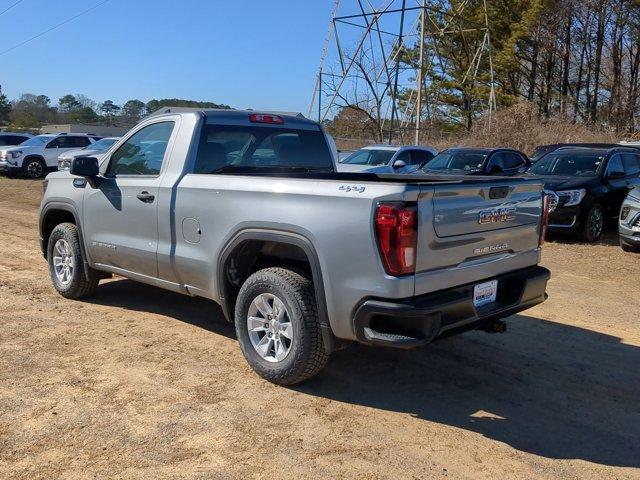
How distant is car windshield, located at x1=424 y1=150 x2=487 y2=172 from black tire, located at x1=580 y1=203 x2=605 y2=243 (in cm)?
281

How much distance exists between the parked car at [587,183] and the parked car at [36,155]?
62.8 feet

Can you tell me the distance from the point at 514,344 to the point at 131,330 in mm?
3407

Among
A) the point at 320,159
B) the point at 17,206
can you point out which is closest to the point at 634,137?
the point at 17,206

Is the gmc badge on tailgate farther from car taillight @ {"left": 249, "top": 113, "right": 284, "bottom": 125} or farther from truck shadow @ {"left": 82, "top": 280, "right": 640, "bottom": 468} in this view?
car taillight @ {"left": 249, "top": 113, "right": 284, "bottom": 125}

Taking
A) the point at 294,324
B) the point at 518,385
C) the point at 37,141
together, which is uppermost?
the point at 37,141

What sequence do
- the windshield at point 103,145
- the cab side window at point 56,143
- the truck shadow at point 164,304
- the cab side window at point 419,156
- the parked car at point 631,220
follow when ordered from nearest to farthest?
the truck shadow at point 164,304 → the parked car at point 631,220 → the cab side window at point 419,156 → the windshield at point 103,145 → the cab side window at point 56,143

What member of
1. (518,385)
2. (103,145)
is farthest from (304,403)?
(103,145)

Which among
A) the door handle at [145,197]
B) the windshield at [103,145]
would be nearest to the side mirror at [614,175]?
the door handle at [145,197]

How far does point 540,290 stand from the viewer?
16.1 feet

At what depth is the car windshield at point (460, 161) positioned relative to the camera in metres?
14.0

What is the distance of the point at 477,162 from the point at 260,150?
9.29 m

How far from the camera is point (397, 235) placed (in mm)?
3846

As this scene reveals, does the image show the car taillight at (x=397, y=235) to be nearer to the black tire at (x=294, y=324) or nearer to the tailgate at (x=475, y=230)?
the tailgate at (x=475, y=230)

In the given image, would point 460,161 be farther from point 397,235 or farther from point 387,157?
point 397,235
